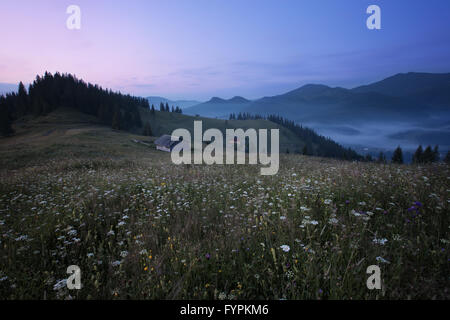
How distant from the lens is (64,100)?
9100 centimetres

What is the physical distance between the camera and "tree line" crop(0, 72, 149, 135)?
280 feet

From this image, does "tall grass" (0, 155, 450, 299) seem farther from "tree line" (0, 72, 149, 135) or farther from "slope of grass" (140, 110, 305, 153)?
"slope of grass" (140, 110, 305, 153)

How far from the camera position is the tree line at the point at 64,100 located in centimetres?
A: 8544

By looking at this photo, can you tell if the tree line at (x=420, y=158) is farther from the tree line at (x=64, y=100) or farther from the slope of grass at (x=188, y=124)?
the tree line at (x=64, y=100)

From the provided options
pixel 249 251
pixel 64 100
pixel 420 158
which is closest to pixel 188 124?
pixel 64 100

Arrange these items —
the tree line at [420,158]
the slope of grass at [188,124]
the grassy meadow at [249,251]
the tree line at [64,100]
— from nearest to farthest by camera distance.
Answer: the grassy meadow at [249,251] → the tree line at [420,158] → the tree line at [64,100] → the slope of grass at [188,124]

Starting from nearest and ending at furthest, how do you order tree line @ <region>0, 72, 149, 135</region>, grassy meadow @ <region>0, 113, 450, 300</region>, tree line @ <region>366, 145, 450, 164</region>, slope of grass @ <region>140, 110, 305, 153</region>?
grassy meadow @ <region>0, 113, 450, 300</region>, tree line @ <region>366, 145, 450, 164</region>, tree line @ <region>0, 72, 149, 135</region>, slope of grass @ <region>140, 110, 305, 153</region>

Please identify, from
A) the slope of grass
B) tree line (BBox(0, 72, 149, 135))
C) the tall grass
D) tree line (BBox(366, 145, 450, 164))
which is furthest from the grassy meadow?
the slope of grass

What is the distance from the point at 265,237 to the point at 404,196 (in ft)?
11.8

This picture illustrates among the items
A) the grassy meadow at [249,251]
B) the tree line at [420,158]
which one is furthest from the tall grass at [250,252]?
the tree line at [420,158]

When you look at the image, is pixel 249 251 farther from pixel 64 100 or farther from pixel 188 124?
pixel 188 124

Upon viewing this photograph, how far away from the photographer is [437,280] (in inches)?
89.4
